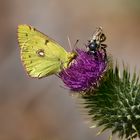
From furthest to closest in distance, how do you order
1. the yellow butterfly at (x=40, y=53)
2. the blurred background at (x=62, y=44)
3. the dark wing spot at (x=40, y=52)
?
the blurred background at (x=62, y=44)
the dark wing spot at (x=40, y=52)
the yellow butterfly at (x=40, y=53)

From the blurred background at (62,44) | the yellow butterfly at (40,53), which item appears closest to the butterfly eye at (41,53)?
the yellow butterfly at (40,53)

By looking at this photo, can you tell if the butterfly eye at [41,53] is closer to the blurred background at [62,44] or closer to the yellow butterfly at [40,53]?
the yellow butterfly at [40,53]

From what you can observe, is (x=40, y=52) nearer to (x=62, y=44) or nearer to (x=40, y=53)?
(x=40, y=53)

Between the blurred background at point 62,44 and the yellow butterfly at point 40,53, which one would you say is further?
the blurred background at point 62,44

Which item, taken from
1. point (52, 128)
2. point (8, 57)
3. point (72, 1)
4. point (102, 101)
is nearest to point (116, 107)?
point (102, 101)

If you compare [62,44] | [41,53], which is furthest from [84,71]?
[62,44]

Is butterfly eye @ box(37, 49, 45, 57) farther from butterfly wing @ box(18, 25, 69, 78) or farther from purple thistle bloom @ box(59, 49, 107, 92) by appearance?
purple thistle bloom @ box(59, 49, 107, 92)
